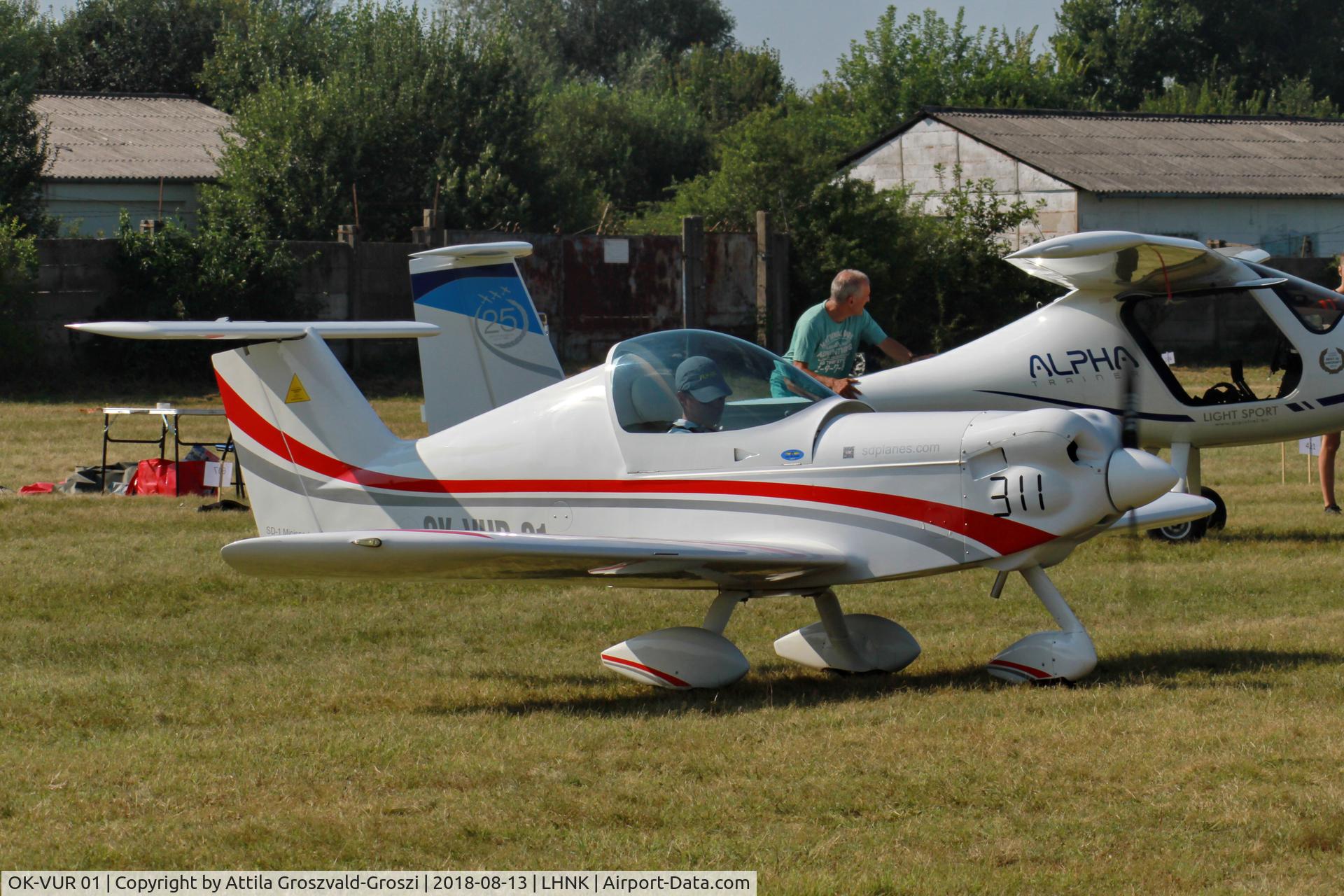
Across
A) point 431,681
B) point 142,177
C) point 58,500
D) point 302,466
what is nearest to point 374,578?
point 431,681

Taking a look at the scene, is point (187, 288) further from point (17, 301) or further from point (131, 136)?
point (131, 136)

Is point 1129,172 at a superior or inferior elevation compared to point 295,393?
superior

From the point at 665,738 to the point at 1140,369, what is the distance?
19.7 feet

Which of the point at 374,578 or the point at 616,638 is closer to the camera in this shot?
the point at 374,578

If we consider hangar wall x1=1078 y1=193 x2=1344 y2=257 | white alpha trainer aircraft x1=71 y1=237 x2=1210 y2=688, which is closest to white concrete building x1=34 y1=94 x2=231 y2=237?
hangar wall x1=1078 y1=193 x2=1344 y2=257

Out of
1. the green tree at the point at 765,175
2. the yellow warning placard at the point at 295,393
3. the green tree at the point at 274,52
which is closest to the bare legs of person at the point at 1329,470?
the yellow warning placard at the point at 295,393

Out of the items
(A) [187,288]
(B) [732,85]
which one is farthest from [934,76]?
(A) [187,288]

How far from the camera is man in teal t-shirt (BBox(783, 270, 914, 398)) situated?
927 centimetres

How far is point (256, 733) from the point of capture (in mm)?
6137

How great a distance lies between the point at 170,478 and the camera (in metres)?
13.5

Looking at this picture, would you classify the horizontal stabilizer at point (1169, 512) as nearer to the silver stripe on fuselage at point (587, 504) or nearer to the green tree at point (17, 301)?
the silver stripe on fuselage at point (587, 504)

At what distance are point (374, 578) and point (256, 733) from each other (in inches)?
33.9

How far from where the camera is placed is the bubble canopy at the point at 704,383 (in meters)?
7.11

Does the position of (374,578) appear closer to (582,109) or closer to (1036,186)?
(1036,186)
